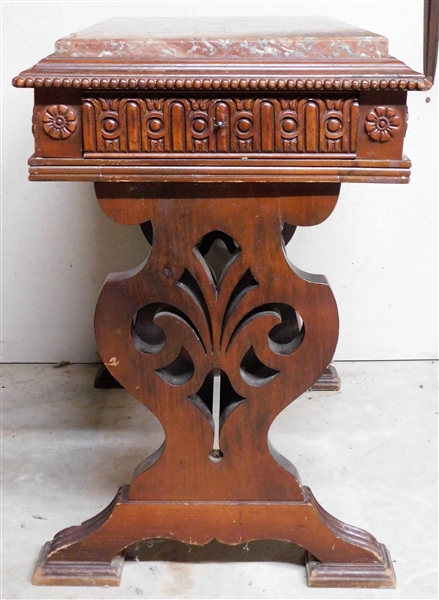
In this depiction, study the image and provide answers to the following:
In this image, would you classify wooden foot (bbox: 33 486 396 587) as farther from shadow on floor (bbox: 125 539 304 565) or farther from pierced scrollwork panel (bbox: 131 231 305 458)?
pierced scrollwork panel (bbox: 131 231 305 458)

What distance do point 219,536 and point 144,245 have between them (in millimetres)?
1070

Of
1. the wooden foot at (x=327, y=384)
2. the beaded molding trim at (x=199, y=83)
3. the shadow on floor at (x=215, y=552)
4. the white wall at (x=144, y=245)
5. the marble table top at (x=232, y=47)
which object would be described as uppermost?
the marble table top at (x=232, y=47)

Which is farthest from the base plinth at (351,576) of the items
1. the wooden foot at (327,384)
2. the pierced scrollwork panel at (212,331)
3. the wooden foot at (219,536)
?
the wooden foot at (327,384)

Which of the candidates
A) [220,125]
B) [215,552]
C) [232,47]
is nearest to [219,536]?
[215,552]

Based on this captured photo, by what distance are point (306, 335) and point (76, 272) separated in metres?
1.15

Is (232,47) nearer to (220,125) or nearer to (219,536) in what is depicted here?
(220,125)

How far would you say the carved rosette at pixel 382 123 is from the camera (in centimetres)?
120

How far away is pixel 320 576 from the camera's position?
148cm

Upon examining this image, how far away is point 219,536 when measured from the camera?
4.89ft

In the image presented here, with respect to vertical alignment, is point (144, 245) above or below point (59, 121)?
below

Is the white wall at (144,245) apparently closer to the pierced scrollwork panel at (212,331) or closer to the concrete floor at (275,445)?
the concrete floor at (275,445)

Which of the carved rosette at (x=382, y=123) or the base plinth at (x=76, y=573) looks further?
the base plinth at (x=76, y=573)

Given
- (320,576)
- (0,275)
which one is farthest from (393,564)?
(0,275)

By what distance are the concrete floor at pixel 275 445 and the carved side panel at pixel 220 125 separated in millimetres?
822
